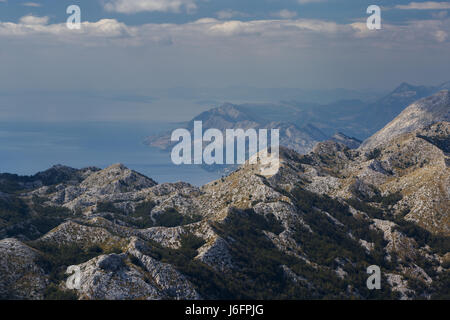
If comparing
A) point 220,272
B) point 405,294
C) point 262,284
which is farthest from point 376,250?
point 220,272

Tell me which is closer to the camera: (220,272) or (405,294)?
(220,272)

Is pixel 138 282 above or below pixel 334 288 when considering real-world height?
above

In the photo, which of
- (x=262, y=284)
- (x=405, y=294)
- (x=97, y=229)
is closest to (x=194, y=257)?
(x=262, y=284)

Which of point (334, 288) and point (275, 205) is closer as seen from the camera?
point (334, 288)

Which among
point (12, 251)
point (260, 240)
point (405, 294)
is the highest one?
point (12, 251)

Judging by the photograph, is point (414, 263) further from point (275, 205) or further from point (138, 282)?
point (138, 282)
